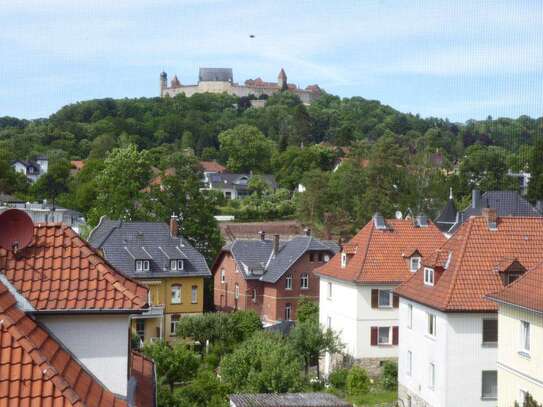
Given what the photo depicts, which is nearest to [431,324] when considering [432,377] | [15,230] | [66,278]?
A: [432,377]

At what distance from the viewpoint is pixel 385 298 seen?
39.2 meters

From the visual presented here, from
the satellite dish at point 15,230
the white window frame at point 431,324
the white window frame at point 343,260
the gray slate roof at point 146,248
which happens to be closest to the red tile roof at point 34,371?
the satellite dish at point 15,230

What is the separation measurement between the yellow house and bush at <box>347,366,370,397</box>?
10.8 metres

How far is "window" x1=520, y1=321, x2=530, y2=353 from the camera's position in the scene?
73.0ft

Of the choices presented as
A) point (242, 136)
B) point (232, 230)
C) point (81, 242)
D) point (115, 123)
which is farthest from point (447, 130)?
point (81, 242)

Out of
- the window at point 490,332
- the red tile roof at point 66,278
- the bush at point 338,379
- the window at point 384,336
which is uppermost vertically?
the red tile roof at point 66,278

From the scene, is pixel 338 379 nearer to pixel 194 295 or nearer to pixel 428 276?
pixel 428 276

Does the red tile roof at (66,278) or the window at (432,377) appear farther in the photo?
the window at (432,377)

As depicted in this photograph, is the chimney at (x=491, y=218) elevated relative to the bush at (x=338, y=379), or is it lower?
elevated

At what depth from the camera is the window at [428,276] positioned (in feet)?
100

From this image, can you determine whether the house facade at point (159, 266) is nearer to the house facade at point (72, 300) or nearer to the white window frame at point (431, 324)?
the white window frame at point (431, 324)

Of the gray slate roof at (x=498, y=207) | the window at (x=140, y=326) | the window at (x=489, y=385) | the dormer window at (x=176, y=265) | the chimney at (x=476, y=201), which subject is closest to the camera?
the window at (x=489, y=385)

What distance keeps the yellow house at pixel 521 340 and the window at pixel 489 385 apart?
4.35 m

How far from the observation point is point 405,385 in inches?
1258
